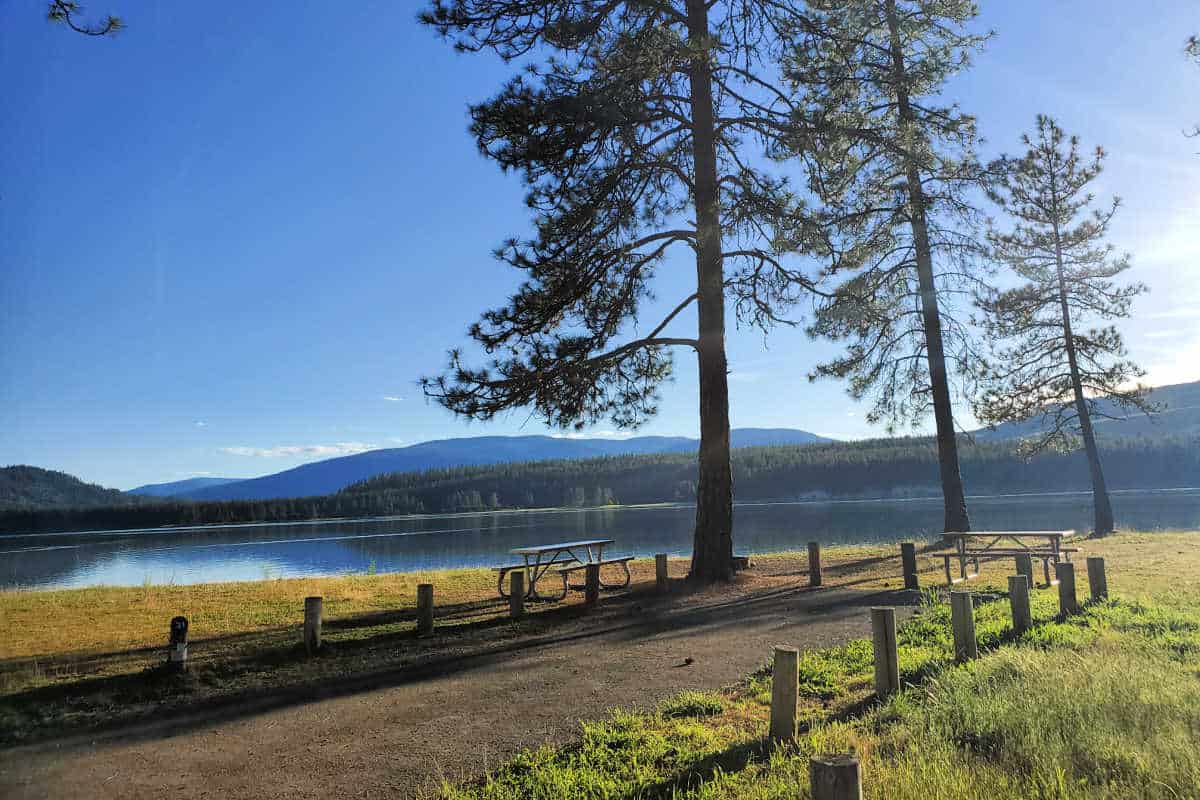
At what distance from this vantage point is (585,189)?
12.2 metres

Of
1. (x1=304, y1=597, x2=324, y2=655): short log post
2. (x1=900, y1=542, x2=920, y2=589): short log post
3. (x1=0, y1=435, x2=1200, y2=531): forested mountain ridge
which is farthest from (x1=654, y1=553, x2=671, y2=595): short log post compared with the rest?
(x1=0, y1=435, x2=1200, y2=531): forested mountain ridge

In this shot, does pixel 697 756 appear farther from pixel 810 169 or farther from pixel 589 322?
pixel 810 169

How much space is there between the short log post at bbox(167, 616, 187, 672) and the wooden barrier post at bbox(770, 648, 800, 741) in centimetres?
635

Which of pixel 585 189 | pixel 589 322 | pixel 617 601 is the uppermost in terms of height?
pixel 585 189

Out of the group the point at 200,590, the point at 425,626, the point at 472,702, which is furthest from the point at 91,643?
the point at 472,702

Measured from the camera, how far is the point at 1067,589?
28.8 ft

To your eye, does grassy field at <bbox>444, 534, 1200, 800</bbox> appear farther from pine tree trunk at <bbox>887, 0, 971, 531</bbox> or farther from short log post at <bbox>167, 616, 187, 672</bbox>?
pine tree trunk at <bbox>887, 0, 971, 531</bbox>

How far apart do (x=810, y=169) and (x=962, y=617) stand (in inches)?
356

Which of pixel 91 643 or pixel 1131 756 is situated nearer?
pixel 1131 756

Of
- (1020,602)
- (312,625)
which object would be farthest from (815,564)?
(312,625)

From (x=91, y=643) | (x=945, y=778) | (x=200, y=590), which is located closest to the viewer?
(x=945, y=778)

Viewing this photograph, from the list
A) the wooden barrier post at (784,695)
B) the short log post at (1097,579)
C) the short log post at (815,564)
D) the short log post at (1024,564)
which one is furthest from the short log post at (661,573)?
the wooden barrier post at (784,695)

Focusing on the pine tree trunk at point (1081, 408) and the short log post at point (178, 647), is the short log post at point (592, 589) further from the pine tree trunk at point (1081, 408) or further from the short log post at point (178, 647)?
the pine tree trunk at point (1081, 408)

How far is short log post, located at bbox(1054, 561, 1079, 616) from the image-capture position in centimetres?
867
